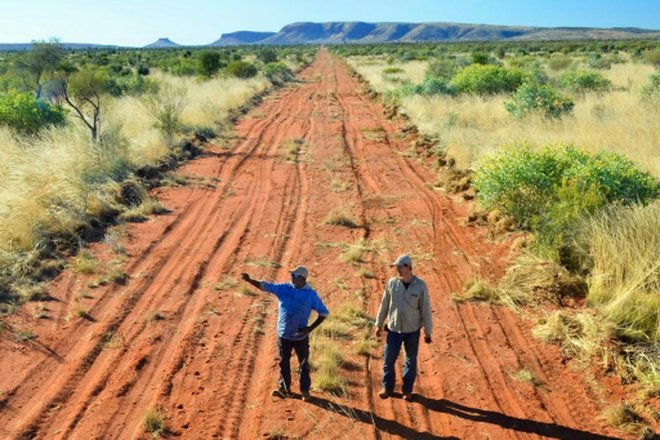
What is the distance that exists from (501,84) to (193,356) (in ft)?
67.3

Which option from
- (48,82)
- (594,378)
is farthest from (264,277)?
(48,82)

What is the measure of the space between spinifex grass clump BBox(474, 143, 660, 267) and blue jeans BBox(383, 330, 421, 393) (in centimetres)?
354

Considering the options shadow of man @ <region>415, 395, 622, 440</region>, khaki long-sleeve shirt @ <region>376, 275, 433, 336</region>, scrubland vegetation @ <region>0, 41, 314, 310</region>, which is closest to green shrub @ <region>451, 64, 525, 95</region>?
scrubland vegetation @ <region>0, 41, 314, 310</region>

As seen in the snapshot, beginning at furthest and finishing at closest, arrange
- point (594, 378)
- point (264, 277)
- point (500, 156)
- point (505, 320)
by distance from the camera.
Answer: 1. point (500, 156)
2. point (264, 277)
3. point (505, 320)
4. point (594, 378)

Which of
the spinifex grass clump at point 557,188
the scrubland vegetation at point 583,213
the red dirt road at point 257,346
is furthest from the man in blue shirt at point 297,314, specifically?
the spinifex grass clump at point 557,188

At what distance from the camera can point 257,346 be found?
621cm

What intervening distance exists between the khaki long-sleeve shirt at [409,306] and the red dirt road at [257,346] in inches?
33.4

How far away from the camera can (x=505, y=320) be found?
6750mm

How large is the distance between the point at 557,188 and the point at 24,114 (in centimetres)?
1434

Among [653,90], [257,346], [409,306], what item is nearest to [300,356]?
[257,346]

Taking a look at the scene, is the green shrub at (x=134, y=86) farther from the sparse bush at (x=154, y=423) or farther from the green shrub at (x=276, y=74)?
the sparse bush at (x=154, y=423)

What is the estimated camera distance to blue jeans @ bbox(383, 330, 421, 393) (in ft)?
16.9

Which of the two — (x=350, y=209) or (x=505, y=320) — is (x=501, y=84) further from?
(x=505, y=320)

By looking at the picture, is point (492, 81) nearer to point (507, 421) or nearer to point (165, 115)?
point (165, 115)
